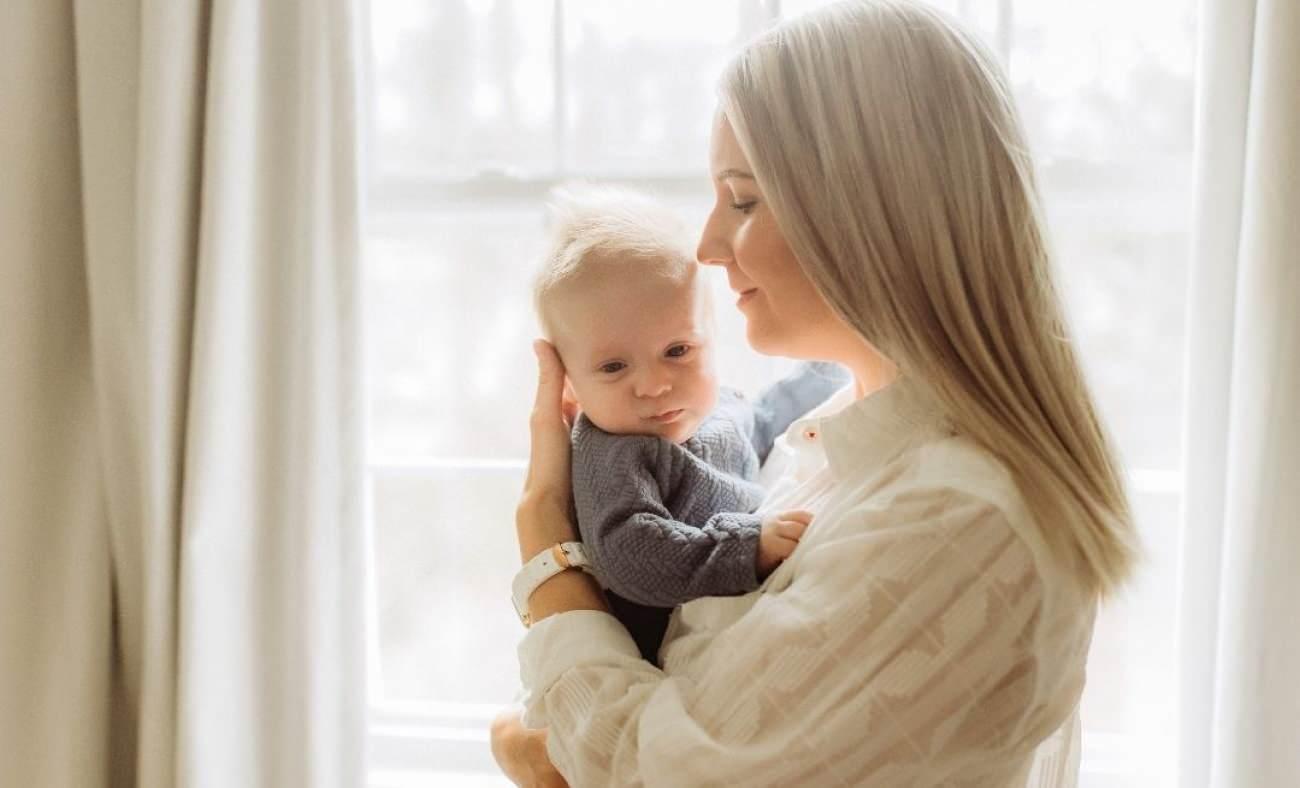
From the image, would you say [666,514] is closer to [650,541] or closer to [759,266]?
[650,541]

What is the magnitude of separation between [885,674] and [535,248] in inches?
44.4

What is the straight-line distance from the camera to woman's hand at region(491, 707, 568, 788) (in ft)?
4.04

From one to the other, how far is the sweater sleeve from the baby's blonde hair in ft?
0.66

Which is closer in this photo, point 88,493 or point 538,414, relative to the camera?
point 538,414

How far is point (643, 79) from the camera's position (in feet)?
5.97

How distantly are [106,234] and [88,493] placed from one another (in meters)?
0.39

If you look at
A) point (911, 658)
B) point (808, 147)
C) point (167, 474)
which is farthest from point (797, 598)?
point (167, 474)

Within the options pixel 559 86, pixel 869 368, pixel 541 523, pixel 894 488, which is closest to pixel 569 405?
pixel 541 523

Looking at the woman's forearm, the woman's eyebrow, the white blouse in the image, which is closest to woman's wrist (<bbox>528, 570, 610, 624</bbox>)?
the woman's forearm

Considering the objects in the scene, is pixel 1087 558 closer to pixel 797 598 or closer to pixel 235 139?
pixel 797 598

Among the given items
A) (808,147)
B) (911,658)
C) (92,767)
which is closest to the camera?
(911,658)

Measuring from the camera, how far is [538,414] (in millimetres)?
1354

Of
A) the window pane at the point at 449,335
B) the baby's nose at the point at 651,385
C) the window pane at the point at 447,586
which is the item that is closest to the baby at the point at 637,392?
the baby's nose at the point at 651,385

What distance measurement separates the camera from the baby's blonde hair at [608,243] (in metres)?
1.28
